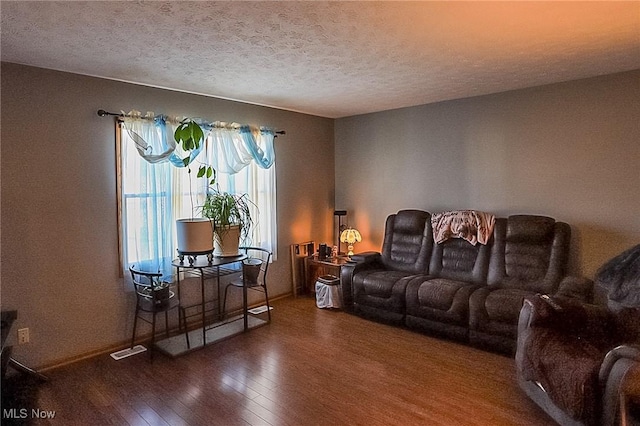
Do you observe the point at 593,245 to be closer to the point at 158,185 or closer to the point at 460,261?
the point at 460,261

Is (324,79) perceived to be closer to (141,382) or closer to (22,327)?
(141,382)

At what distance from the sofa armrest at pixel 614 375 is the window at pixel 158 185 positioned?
3.42 metres

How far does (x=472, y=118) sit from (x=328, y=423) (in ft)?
11.3

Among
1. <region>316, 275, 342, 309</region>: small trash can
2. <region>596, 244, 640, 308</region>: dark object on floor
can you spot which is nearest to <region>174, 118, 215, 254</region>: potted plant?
<region>316, 275, 342, 309</region>: small trash can

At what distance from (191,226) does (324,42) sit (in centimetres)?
189

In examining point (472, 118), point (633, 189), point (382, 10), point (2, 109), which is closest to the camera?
point (382, 10)

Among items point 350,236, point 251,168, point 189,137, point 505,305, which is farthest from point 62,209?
point 505,305

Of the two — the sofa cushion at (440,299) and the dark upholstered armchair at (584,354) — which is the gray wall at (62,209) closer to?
the sofa cushion at (440,299)

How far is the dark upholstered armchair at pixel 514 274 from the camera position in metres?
3.38

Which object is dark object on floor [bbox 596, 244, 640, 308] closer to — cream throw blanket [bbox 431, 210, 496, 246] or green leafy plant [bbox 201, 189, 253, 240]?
cream throw blanket [bbox 431, 210, 496, 246]

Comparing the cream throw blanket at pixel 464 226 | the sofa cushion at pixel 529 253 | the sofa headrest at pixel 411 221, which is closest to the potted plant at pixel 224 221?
the sofa headrest at pixel 411 221

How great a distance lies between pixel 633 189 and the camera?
3.53m

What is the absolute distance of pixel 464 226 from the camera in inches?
166

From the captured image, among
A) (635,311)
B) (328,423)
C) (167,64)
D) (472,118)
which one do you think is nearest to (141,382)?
(328,423)
